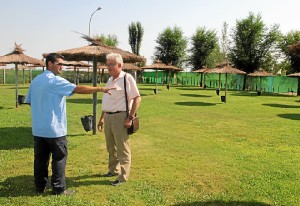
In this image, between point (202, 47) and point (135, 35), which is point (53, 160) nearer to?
point (202, 47)

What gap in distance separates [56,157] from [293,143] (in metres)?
6.72

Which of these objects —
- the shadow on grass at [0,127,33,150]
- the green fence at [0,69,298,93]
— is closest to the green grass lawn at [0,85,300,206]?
the shadow on grass at [0,127,33,150]

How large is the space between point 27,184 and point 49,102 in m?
1.55

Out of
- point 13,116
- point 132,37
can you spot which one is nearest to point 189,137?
point 13,116

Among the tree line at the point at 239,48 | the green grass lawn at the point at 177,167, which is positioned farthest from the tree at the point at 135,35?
the green grass lawn at the point at 177,167

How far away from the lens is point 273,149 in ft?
26.0

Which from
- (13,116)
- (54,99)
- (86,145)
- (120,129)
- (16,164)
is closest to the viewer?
(54,99)

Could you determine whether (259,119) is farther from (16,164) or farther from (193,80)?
(193,80)

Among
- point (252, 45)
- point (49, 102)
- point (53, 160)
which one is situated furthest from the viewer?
point (252, 45)

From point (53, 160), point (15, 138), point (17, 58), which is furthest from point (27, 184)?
point (17, 58)

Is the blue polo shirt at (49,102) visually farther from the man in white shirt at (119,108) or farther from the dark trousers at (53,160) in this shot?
the man in white shirt at (119,108)

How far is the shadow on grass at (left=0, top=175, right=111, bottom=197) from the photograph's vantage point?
15.1 ft

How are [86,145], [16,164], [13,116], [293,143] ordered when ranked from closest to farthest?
[16,164]
[86,145]
[293,143]
[13,116]

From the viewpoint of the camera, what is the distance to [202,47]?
48.2 meters
